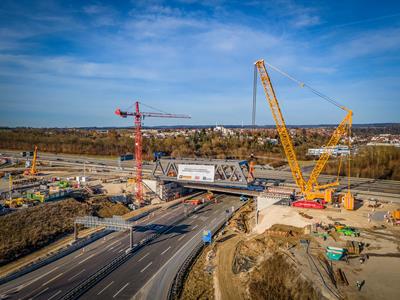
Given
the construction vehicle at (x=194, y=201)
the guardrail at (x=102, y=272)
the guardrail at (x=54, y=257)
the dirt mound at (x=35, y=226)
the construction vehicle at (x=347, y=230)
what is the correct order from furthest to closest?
the construction vehicle at (x=194, y=201)
the dirt mound at (x=35, y=226)
the construction vehicle at (x=347, y=230)
the guardrail at (x=54, y=257)
the guardrail at (x=102, y=272)

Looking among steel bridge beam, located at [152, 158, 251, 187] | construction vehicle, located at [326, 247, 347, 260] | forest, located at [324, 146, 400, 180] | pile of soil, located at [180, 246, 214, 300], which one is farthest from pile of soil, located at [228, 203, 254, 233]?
forest, located at [324, 146, 400, 180]

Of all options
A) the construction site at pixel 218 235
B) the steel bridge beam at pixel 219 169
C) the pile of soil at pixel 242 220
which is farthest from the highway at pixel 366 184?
the pile of soil at pixel 242 220

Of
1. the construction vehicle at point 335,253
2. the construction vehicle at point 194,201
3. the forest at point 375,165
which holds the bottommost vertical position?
the construction vehicle at point 194,201

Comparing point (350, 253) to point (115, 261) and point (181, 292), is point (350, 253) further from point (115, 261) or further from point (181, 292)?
point (115, 261)

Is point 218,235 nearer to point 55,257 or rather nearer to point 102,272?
point 102,272

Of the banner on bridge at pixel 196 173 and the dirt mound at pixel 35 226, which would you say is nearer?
the dirt mound at pixel 35 226

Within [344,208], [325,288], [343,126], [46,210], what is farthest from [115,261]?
[343,126]

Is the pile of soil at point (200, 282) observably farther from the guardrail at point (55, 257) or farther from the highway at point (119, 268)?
the guardrail at point (55, 257)
